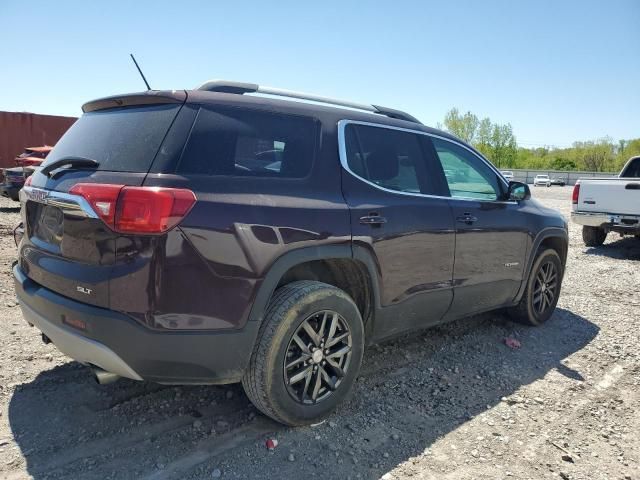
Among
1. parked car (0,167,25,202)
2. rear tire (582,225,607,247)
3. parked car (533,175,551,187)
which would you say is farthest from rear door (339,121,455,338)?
parked car (533,175,551,187)

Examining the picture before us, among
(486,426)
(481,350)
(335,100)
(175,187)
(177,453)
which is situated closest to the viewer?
(175,187)

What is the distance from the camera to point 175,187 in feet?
7.61

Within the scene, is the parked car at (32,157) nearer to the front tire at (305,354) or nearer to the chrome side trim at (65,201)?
the chrome side trim at (65,201)

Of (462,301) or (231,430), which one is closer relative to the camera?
(231,430)

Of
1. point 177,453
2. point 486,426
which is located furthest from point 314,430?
point 486,426

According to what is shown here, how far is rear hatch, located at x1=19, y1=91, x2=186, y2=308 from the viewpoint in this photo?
2344mm

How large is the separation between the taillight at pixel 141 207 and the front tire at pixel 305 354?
74 cm

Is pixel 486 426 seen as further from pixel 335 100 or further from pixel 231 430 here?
pixel 335 100

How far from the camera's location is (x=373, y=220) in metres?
3.08

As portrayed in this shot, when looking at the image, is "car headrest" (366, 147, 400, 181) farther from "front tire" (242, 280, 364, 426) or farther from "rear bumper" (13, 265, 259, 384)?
"rear bumper" (13, 265, 259, 384)

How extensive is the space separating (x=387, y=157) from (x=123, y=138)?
171 centimetres

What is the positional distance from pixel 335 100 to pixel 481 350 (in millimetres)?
2473

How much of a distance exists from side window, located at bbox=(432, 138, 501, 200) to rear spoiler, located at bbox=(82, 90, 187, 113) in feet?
6.70

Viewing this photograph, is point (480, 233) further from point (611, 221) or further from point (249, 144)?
point (611, 221)
